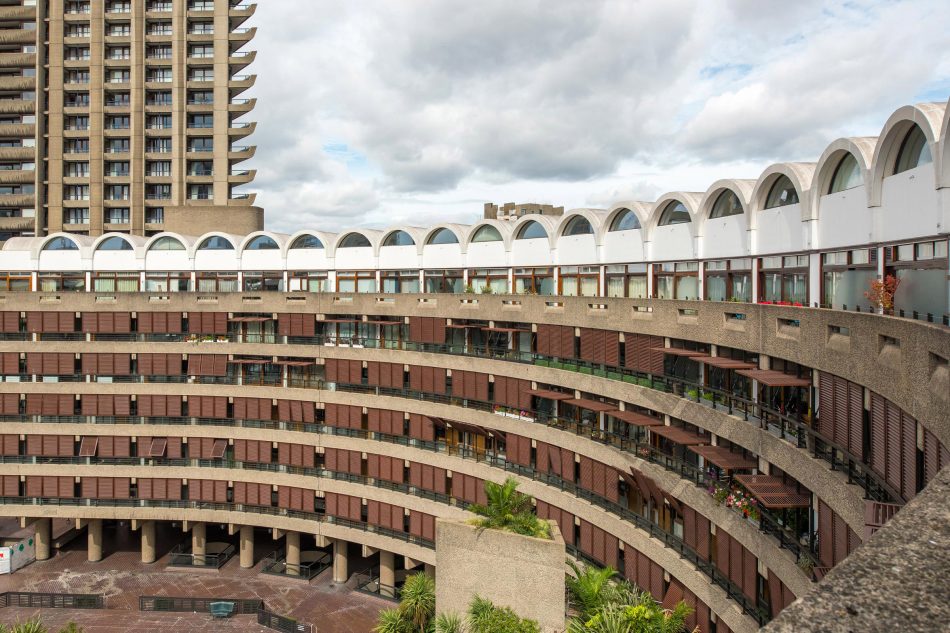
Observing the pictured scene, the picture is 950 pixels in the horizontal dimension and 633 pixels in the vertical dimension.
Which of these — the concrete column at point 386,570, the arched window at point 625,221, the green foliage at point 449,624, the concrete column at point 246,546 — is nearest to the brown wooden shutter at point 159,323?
the concrete column at point 246,546

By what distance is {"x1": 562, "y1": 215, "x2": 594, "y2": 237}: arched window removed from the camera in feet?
132

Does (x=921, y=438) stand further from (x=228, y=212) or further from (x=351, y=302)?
Result: (x=228, y=212)

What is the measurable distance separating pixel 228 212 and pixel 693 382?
47506mm

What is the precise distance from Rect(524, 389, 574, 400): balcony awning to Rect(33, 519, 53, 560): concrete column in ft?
124

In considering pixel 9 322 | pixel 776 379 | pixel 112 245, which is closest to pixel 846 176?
pixel 776 379

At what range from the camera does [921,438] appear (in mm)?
13078

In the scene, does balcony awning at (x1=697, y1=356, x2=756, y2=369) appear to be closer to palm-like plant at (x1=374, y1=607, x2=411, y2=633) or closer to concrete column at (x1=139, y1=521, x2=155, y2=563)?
palm-like plant at (x1=374, y1=607, x2=411, y2=633)

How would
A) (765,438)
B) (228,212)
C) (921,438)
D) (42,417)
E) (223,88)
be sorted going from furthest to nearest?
(223,88) → (228,212) → (42,417) → (765,438) → (921,438)

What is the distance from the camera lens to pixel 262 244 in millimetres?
50469

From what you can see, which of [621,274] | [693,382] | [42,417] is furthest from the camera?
[42,417]

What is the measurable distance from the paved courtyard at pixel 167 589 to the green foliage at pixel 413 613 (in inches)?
331

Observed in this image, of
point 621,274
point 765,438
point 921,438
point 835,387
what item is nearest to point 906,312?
point 835,387

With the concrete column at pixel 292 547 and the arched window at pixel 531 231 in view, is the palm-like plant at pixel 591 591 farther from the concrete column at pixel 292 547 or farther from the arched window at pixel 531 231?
the concrete column at pixel 292 547

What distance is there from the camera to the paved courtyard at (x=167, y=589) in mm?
37062
